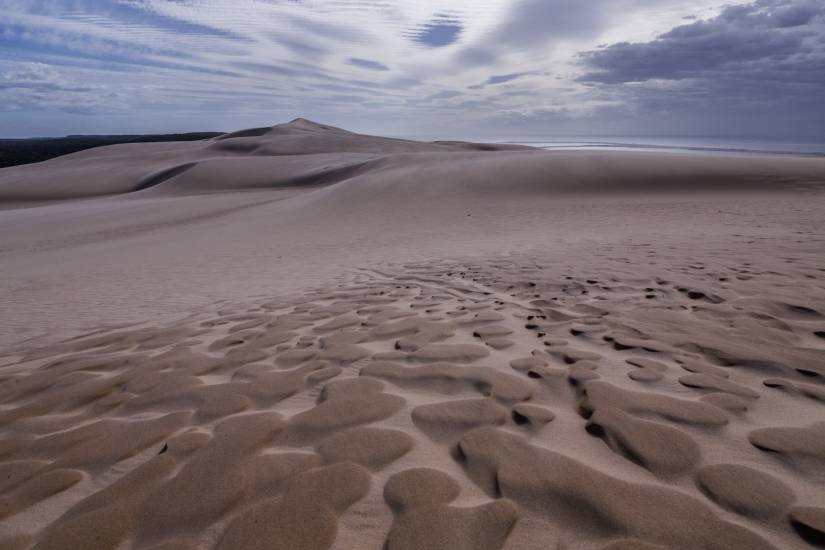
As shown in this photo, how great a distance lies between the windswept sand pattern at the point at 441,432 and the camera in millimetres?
1488

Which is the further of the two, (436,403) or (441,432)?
(436,403)

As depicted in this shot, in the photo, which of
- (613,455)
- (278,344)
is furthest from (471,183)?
(613,455)

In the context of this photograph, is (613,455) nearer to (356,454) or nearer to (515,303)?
(356,454)

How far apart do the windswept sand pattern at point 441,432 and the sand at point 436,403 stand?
0.03 feet

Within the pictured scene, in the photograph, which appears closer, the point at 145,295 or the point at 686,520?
the point at 686,520

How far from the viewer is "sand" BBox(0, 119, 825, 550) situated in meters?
1.51

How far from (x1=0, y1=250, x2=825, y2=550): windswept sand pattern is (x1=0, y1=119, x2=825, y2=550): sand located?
0.01m

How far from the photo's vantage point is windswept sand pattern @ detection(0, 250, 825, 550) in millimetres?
1488

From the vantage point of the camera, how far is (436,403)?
221 centimetres

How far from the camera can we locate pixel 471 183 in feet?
49.1

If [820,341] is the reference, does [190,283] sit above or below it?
below

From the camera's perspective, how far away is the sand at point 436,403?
1.51 metres

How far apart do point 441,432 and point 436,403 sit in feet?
0.77

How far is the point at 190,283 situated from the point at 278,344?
12.5 ft
